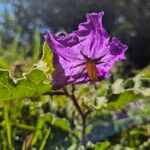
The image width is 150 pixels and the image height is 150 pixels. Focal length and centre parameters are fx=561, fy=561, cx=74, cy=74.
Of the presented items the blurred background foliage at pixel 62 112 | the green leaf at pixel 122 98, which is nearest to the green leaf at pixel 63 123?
the blurred background foliage at pixel 62 112

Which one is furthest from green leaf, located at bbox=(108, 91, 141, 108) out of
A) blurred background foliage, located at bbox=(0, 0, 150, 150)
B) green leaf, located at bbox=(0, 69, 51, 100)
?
green leaf, located at bbox=(0, 69, 51, 100)

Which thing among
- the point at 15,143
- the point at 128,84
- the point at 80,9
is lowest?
the point at 15,143

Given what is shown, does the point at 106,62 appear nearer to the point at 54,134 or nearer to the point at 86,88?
the point at 54,134

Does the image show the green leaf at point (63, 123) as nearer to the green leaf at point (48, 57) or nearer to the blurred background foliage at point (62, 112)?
the blurred background foliage at point (62, 112)

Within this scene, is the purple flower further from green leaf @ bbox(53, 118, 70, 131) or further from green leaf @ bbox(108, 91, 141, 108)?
green leaf @ bbox(53, 118, 70, 131)

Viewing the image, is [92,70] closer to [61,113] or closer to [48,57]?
[48,57]

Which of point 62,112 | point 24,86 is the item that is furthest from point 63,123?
point 24,86

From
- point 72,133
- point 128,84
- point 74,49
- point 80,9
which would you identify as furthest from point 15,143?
point 80,9
